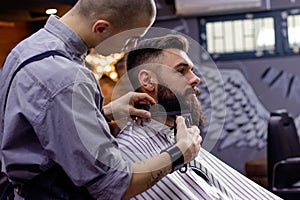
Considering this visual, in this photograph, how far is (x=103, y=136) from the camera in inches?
51.1

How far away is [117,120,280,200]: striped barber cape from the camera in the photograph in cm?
180

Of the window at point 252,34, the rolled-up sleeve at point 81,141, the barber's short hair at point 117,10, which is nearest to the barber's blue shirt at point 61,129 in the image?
the rolled-up sleeve at point 81,141

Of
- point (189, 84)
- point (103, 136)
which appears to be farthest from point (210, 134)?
point (103, 136)

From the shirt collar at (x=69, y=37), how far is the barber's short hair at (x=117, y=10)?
0.06 m

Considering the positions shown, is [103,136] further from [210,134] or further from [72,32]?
[210,134]

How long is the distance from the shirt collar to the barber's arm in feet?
1.12

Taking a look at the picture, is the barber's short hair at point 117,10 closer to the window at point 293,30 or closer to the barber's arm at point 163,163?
the barber's arm at point 163,163

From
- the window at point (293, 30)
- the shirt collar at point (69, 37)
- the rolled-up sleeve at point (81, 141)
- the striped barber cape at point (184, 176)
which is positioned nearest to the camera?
the rolled-up sleeve at point (81, 141)

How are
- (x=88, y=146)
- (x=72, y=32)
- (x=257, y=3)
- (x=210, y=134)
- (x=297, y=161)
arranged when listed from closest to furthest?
(x=88, y=146) < (x=72, y=32) < (x=210, y=134) < (x=297, y=161) < (x=257, y=3)

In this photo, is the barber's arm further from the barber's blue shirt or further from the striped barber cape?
the striped barber cape

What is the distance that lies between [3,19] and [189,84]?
3539mm

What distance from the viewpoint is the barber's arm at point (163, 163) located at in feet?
4.37

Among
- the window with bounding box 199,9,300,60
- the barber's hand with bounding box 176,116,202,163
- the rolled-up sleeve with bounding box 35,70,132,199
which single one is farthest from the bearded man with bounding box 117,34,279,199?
the window with bounding box 199,9,300,60

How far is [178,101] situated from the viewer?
6.14ft
